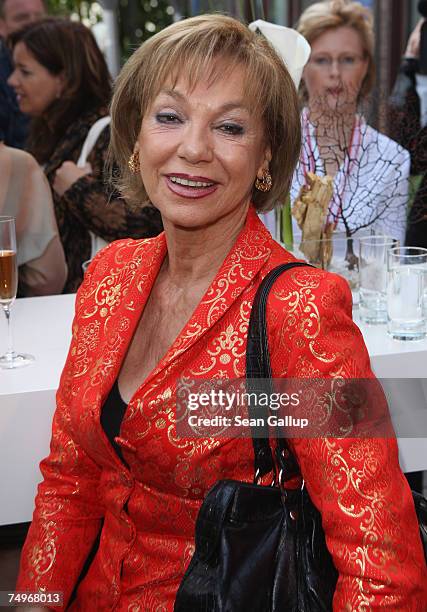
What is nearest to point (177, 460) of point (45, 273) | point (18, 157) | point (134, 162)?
point (134, 162)

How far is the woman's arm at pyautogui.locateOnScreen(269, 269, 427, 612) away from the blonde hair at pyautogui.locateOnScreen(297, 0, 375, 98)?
9.27ft

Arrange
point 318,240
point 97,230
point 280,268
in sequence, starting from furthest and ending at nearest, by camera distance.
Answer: point 97,230 < point 318,240 < point 280,268

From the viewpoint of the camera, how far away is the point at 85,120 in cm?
349

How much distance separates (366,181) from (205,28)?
97 cm

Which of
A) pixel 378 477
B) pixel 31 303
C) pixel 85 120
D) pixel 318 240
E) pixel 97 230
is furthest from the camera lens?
pixel 85 120

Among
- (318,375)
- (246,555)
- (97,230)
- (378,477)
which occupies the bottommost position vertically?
(97,230)

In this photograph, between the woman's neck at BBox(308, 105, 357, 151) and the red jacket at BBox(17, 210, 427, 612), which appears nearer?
the red jacket at BBox(17, 210, 427, 612)

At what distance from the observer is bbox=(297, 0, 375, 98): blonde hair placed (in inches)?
159

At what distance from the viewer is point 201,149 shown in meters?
1.54

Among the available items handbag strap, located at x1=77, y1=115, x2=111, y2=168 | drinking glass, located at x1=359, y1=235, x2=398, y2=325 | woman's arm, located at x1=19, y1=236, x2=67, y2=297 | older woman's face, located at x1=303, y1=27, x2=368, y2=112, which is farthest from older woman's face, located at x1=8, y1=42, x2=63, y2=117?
drinking glass, located at x1=359, y1=235, x2=398, y2=325

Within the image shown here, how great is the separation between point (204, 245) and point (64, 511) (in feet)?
1.90

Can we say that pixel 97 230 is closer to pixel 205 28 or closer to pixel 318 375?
pixel 205 28

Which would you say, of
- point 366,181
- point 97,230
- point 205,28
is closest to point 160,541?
point 205,28

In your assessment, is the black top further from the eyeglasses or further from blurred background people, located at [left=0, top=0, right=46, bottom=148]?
the eyeglasses
